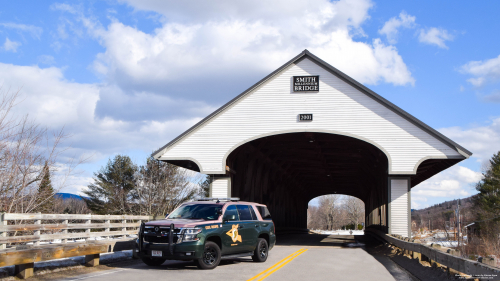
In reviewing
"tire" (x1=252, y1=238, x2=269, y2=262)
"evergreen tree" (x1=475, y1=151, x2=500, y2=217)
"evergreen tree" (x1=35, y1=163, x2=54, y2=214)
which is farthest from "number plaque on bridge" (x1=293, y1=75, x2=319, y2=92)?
"evergreen tree" (x1=475, y1=151, x2=500, y2=217)

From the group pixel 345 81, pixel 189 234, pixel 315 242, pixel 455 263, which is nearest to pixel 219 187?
pixel 315 242

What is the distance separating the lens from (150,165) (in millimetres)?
51656

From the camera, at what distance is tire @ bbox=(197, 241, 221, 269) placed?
1150 cm

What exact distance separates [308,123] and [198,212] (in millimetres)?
10955

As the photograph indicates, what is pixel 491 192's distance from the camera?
65562 millimetres

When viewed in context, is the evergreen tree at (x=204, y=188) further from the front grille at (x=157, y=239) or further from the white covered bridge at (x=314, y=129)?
the front grille at (x=157, y=239)

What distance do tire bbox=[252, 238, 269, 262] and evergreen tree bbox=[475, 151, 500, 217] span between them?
5495cm

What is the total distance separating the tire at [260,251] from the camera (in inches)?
534

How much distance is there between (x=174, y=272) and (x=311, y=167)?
97.8 ft

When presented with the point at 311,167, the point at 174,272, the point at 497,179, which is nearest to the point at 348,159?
the point at 311,167

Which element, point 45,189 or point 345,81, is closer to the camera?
point 45,189

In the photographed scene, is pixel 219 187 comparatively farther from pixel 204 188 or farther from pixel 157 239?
pixel 204 188

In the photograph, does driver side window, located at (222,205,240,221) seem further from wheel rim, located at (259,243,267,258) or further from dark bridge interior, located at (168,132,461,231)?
dark bridge interior, located at (168,132,461,231)

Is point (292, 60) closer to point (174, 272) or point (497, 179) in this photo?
point (174, 272)
